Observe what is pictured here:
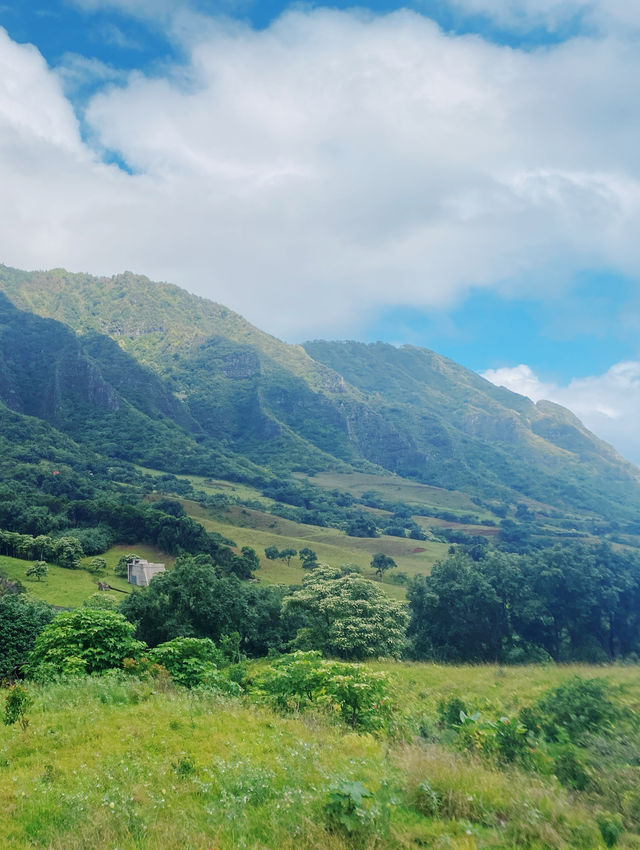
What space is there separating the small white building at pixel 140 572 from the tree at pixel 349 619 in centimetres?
4697

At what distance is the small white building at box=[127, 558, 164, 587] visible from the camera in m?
75.5

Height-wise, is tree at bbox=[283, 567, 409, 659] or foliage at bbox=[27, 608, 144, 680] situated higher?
foliage at bbox=[27, 608, 144, 680]

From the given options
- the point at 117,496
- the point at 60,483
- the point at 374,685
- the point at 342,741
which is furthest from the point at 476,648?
the point at 60,483

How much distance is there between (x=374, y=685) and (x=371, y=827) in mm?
7883

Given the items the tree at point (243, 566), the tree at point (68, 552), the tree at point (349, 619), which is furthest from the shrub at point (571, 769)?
the tree at point (68, 552)

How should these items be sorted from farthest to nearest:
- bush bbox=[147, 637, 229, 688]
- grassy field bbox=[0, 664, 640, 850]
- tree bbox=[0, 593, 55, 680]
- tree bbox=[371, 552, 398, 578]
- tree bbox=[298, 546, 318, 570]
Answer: tree bbox=[371, 552, 398, 578], tree bbox=[298, 546, 318, 570], tree bbox=[0, 593, 55, 680], bush bbox=[147, 637, 229, 688], grassy field bbox=[0, 664, 640, 850]

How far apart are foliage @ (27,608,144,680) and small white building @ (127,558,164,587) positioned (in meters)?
61.7

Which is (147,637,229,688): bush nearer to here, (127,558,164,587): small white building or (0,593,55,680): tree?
(0,593,55,680): tree

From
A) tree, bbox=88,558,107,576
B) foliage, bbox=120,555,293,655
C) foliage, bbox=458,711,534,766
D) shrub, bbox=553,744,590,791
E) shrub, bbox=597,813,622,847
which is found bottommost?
tree, bbox=88,558,107,576

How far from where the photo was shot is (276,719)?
463 inches

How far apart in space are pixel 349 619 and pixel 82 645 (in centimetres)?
1886

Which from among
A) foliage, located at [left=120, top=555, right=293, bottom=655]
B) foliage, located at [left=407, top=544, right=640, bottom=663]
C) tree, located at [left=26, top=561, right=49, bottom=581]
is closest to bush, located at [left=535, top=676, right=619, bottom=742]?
foliage, located at [left=120, top=555, right=293, bottom=655]

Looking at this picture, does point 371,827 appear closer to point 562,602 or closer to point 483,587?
point 483,587

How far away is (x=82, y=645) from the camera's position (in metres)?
16.3
